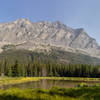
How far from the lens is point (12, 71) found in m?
113

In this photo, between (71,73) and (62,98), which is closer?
(62,98)

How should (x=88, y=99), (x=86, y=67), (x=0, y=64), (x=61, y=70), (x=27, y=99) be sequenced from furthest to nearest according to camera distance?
(x=61, y=70) < (x=86, y=67) < (x=0, y=64) < (x=27, y=99) < (x=88, y=99)

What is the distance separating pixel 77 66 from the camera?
445 ft

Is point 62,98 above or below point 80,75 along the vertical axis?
above

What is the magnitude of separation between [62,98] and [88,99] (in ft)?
7.52

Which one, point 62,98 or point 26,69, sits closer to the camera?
point 62,98

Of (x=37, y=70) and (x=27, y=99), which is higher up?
(x=27, y=99)

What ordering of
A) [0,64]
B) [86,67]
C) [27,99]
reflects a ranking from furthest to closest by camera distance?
[86,67] < [0,64] < [27,99]

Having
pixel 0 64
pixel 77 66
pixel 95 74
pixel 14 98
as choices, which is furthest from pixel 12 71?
pixel 14 98

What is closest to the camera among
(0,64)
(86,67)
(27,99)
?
(27,99)

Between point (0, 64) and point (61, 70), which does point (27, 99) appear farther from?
point (61, 70)

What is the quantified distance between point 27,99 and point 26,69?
4880 inches

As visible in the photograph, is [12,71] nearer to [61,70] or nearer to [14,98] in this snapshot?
[61,70]

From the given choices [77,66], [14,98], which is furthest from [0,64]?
[14,98]
